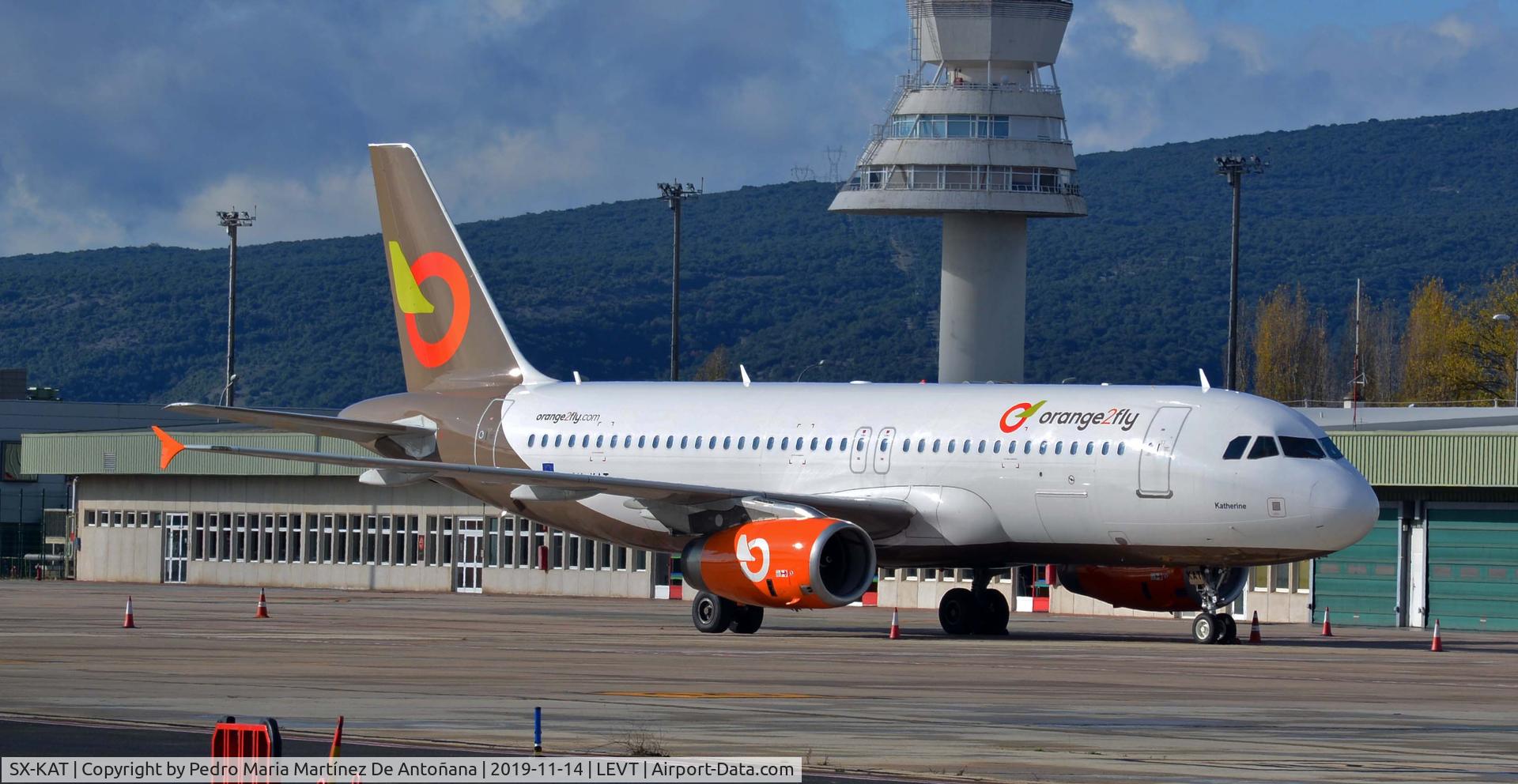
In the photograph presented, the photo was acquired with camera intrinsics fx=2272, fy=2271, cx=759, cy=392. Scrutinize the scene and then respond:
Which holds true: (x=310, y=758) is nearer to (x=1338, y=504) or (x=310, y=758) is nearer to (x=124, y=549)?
(x=1338, y=504)

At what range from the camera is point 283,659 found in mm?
24578

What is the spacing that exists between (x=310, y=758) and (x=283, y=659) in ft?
36.5

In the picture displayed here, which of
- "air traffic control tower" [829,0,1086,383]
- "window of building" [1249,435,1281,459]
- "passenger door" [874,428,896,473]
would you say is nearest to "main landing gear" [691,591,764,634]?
"passenger door" [874,428,896,473]

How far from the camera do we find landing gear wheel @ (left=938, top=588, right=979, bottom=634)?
34094mm

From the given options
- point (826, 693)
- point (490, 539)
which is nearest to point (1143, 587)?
point (826, 693)

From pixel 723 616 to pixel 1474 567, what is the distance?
15686mm

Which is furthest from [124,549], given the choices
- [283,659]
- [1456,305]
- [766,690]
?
[1456,305]

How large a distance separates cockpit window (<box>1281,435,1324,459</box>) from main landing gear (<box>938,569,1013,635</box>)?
540cm

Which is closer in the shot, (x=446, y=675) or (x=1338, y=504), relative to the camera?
(x=446, y=675)

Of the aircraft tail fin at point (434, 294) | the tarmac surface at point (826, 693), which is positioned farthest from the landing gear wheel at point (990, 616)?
the aircraft tail fin at point (434, 294)

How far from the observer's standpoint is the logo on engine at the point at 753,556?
30703 mm

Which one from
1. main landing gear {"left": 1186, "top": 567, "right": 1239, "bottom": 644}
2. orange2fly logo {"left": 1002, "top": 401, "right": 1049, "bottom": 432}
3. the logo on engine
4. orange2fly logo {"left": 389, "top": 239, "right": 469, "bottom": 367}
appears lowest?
main landing gear {"left": 1186, "top": 567, "right": 1239, "bottom": 644}

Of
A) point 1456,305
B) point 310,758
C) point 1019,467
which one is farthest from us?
point 1456,305

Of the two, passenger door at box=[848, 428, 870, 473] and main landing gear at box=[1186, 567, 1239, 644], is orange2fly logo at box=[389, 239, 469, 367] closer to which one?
passenger door at box=[848, 428, 870, 473]
